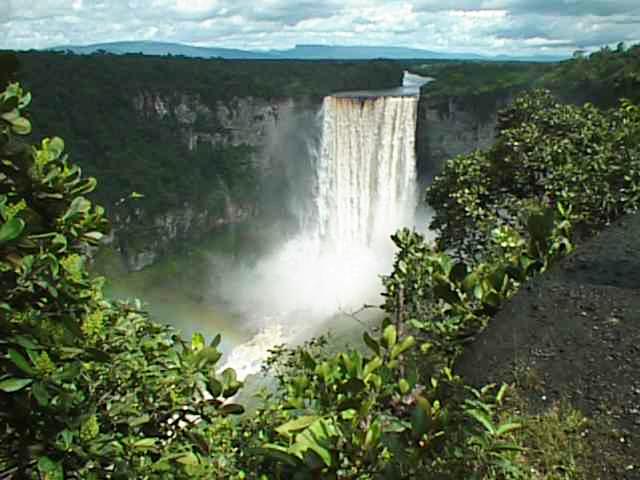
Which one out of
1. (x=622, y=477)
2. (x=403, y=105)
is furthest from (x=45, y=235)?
(x=403, y=105)

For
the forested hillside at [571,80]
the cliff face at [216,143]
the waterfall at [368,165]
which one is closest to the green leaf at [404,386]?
the forested hillside at [571,80]

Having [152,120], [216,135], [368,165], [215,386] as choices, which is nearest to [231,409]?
[215,386]

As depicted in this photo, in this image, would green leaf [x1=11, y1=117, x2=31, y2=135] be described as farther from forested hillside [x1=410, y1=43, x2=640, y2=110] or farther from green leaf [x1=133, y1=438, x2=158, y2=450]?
Result: forested hillside [x1=410, y1=43, x2=640, y2=110]

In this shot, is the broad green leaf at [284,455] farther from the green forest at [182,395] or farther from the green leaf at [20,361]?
the green leaf at [20,361]

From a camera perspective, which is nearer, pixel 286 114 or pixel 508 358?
pixel 508 358

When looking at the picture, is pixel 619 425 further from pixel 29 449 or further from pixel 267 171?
pixel 267 171

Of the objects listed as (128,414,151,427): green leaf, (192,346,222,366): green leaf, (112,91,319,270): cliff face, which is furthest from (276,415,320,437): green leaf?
(112,91,319,270): cliff face
